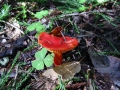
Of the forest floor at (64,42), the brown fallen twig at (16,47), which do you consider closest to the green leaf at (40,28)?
the forest floor at (64,42)

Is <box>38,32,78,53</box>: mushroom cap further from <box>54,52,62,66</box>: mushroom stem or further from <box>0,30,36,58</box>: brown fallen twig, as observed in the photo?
<box>0,30,36,58</box>: brown fallen twig

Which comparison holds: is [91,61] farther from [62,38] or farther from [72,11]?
[72,11]

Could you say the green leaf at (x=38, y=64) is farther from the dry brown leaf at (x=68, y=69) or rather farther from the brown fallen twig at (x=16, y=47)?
the brown fallen twig at (x=16, y=47)

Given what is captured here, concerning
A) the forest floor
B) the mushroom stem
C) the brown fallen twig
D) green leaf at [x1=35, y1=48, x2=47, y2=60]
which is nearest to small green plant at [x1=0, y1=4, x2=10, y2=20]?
the forest floor

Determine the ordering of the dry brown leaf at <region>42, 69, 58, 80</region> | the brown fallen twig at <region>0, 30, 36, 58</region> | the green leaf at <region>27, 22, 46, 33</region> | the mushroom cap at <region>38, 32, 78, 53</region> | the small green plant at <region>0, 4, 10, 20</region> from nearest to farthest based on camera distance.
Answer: the mushroom cap at <region>38, 32, 78, 53</region> < the dry brown leaf at <region>42, 69, 58, 80</region> < the brown fallen twig at <region>0, 30, 36, 58</region> < the green leaf at <region>27, 22, 46, 33</region> < the small green plant at <region>0, 4, 10, 20</region>

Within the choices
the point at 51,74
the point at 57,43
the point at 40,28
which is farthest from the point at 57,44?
the point at 40,28

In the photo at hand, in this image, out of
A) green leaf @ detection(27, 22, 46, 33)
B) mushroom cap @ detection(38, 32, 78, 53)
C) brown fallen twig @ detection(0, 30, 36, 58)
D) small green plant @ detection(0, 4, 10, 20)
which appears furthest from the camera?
small green plant @ detection(0, 4, 10, 20)
